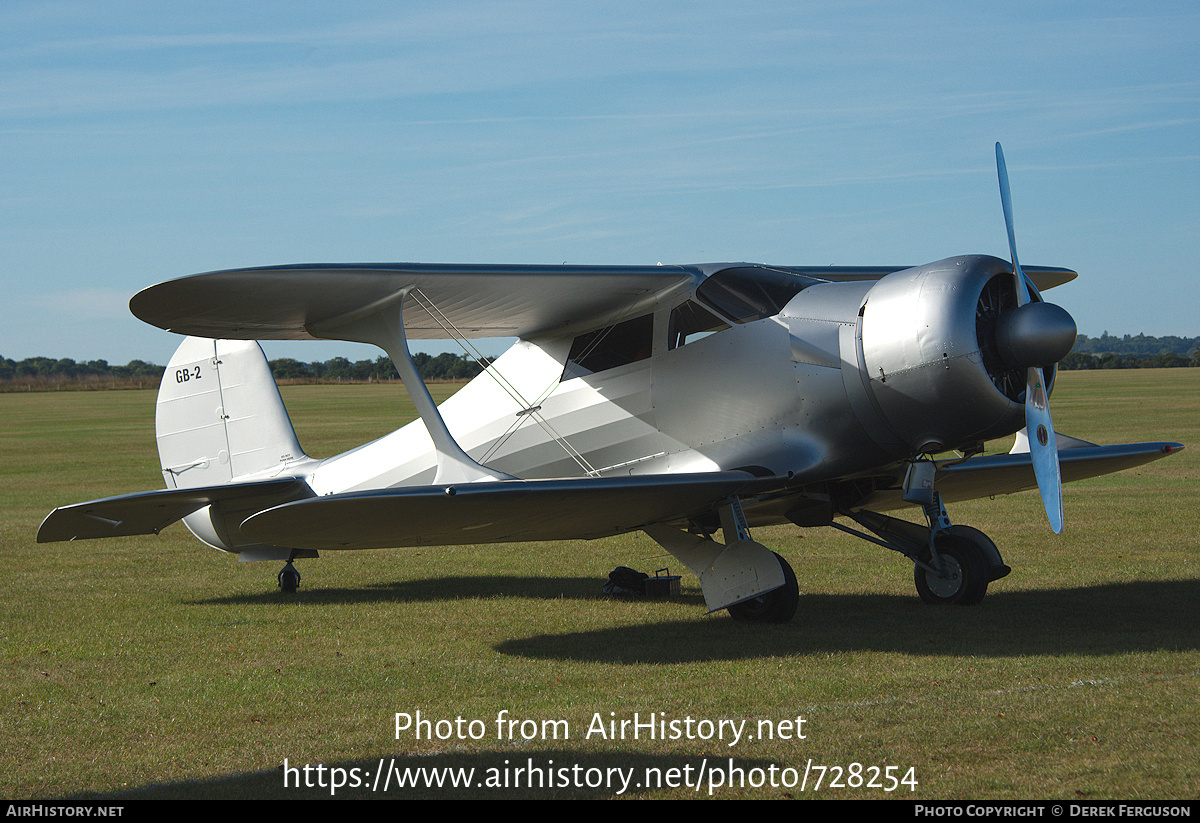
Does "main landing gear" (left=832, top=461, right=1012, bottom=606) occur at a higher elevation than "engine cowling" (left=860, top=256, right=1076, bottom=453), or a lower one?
lower

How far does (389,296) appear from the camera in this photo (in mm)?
7590

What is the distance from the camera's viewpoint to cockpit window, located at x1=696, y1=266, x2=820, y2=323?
7.71 m

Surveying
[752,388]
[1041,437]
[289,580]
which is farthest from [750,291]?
[289,580]

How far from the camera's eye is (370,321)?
7961 mm

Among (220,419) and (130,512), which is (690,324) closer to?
(130,512)

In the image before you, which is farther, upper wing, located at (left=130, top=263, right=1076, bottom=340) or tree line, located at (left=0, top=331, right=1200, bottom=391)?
tree line, located at (left=0, top=331, right=1200, bottom=391)

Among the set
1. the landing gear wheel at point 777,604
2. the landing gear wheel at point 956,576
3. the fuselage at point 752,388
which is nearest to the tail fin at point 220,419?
the fuselage at point 752,388

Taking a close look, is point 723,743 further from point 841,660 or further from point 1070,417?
point 1070,417

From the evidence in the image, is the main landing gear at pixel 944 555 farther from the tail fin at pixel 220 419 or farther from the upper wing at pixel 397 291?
the tail fin at pixel 220 419

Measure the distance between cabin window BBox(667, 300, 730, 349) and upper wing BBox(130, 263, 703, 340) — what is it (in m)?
0.22

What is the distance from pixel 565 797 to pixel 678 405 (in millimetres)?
4087

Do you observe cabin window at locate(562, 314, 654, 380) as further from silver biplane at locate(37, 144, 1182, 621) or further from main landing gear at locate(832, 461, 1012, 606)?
main landing gear at locate(832, 461, 1012, 606)

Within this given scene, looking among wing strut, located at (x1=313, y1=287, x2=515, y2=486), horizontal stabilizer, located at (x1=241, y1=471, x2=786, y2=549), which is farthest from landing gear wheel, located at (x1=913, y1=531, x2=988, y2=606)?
wing strut, located at (x1=313, y1=287, x2=515, y2=486)

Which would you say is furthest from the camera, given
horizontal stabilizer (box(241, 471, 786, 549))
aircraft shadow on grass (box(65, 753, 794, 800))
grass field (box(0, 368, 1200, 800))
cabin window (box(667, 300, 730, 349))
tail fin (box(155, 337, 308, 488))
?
tail fin (box(155, 337, 308, 488))
